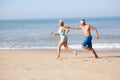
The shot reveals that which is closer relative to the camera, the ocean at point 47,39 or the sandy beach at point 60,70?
the sandy beach at point 60,70

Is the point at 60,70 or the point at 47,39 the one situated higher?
the point at 60,70

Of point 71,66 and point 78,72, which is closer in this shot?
point 78,72

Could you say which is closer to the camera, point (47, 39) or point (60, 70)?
point (60, 70)

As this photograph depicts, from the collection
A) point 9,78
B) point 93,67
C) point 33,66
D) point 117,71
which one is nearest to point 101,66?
point 93,67

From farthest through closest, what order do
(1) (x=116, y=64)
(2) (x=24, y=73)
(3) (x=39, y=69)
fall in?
(1) (x=116, y=64), (3) (x=39, y=69), (2) (x=24, y=73)

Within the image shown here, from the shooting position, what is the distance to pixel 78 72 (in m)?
7.43

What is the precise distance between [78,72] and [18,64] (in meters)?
2.08

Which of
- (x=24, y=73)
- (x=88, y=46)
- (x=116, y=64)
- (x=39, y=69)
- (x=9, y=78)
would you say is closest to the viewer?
(x=9, y=78)

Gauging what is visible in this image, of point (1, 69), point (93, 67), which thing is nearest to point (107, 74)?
point (93, 67)

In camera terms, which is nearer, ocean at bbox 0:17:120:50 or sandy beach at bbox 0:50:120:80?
sandy beach at bbox 0:50:120:80

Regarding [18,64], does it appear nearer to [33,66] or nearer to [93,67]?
[33,66]

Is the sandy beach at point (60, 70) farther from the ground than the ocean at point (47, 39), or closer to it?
farther from the ground

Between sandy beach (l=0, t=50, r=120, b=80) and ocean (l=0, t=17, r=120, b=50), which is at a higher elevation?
sandy beach (l=0, t=50, r=120, b=80)

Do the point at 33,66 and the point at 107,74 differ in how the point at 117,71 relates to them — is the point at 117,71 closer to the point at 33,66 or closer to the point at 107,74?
the point at 107,74
